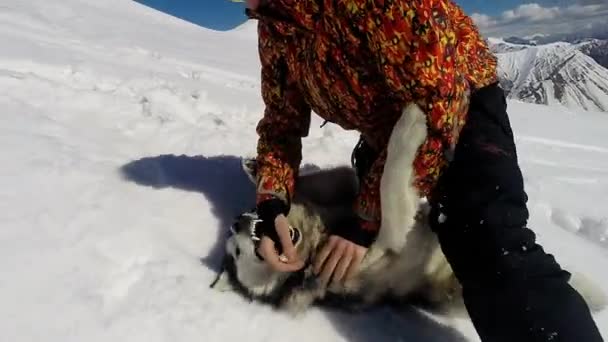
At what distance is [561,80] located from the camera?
140250 millimetres

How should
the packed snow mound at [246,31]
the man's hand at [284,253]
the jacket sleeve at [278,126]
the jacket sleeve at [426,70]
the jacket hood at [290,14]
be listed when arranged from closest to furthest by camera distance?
the jacket sleeve at [426,70]
the jacket hood at [290,14]
the man's hand at [284,253]
the jacket sleeve at [278,126]
the packed snow mound at [246,31]

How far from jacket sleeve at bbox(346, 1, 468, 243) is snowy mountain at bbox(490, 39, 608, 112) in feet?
335

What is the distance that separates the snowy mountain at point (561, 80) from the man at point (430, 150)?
334 feet

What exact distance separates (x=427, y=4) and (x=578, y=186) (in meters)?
2.70

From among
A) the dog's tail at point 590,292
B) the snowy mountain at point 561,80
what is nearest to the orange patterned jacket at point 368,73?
the dog's tail at point 590,292

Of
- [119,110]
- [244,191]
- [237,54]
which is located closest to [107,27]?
[237,54]

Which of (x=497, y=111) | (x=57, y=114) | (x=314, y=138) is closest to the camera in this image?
(x=497, y=111)

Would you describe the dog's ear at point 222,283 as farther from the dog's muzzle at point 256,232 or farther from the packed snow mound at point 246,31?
the packed snow mound at point 246,31

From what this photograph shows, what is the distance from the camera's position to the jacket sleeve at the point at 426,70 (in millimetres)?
1504

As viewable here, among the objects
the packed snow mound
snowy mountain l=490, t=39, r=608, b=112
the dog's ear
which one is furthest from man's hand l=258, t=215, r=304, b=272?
snowy mountain l=490, t=39, r=608, b=112

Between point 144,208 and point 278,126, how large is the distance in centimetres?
58

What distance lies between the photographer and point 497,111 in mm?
1768

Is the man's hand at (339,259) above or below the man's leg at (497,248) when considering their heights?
below

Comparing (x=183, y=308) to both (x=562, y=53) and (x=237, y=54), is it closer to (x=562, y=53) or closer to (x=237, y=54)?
(x=237, y=54)
